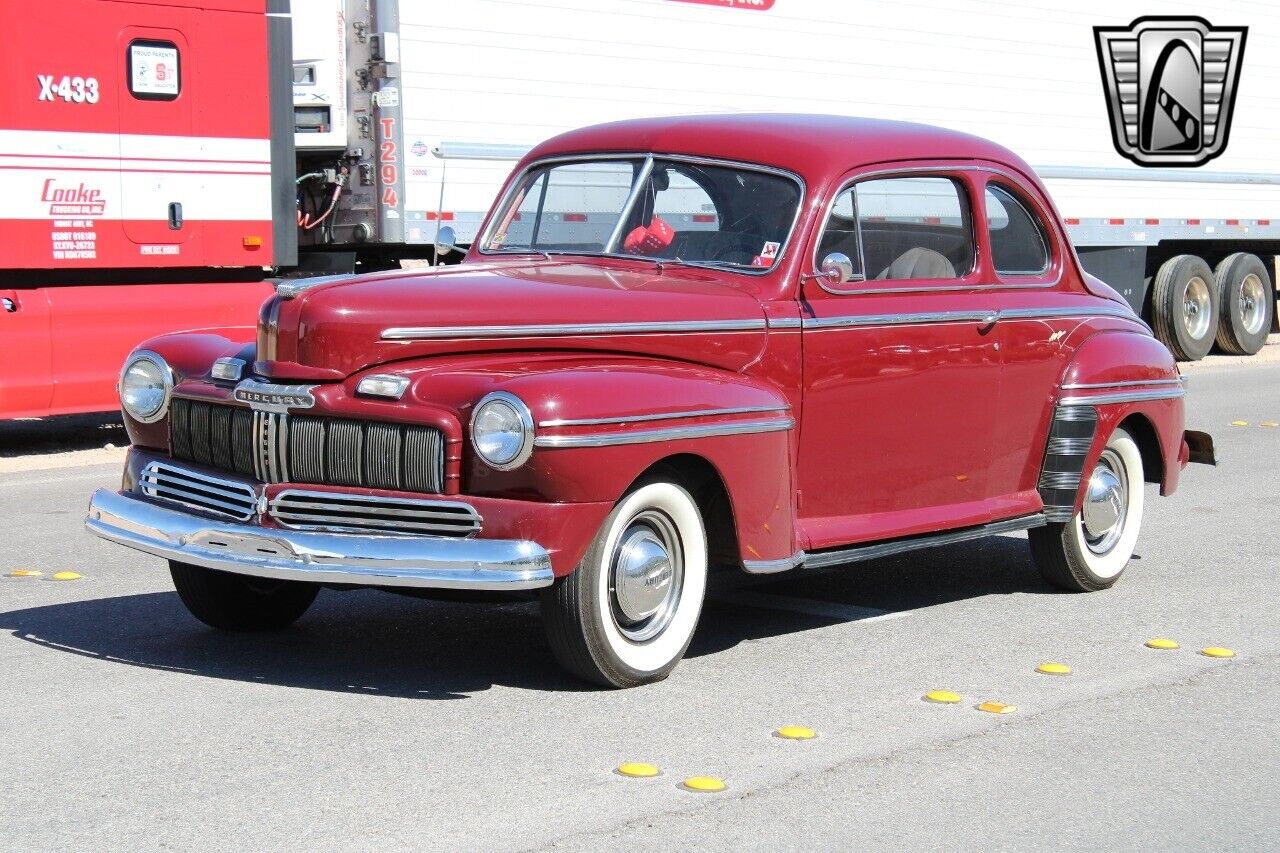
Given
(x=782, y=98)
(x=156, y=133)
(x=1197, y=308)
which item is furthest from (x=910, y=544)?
(x=1197, y=308)

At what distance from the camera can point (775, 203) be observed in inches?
247

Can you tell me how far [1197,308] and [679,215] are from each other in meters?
15.4

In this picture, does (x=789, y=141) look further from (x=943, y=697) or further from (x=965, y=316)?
(x=943, y=697)

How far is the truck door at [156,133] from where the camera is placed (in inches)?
468

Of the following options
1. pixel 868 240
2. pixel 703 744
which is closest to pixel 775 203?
pixel 868 240

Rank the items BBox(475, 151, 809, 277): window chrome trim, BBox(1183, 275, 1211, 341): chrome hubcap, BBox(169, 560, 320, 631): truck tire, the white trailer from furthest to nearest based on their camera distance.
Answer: BBox(1183, 275, 1211, 341): chrome hubcap, the white trailer, BBox(475, 151, 809, 277): window chrome trim, BBox(169, 560, 320, 631): truck tire

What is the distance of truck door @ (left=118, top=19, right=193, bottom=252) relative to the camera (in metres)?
11.9

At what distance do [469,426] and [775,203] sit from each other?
69.9 inches

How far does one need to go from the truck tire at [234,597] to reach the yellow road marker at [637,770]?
1.90 m

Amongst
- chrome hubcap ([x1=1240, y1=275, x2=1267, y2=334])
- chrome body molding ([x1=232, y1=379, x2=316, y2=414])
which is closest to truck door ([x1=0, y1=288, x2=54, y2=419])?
chrome body molding ([x1=232, y1=379, x2=316, y2=414])

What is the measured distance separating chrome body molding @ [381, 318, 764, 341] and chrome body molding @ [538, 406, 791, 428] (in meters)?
0.31

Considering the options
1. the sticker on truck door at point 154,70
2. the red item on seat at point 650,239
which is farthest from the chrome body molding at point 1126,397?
the sticker on truck door at point 154,70

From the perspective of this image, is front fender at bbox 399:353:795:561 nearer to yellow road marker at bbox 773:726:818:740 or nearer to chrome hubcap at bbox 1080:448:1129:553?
yellow road marker at bbox 773:726:818:740

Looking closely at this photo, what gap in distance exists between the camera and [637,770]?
14.9 ft
